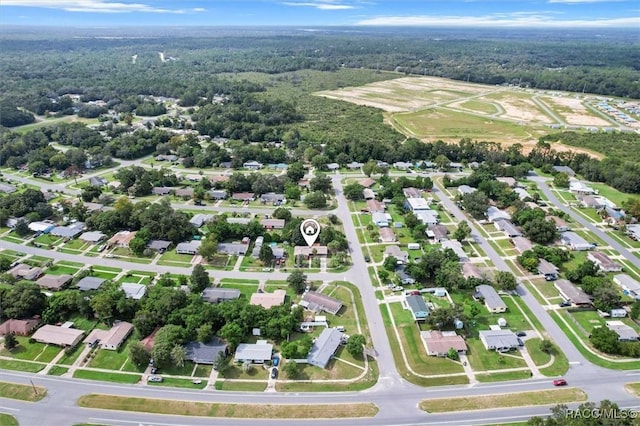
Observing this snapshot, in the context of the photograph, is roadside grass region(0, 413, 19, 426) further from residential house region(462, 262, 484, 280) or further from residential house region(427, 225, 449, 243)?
residential house region(427, 225, 449, 243)

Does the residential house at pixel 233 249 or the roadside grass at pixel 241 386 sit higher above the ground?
the residential house at pixel 233 249

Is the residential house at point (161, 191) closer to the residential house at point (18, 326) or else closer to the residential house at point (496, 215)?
the residential house at point (18, 326)

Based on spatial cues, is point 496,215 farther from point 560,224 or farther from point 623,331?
point 623,331

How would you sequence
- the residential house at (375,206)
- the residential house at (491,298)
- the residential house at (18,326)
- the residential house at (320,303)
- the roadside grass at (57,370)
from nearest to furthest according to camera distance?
1. the roadside grass at (57,370)
2. the residential house at (18,326)
3. the residential house at (320,303)
4. the residential house at (491,298)
5. the residential house at (375,206)

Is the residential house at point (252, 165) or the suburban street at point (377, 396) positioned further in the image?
the residential house at point (252, 165)

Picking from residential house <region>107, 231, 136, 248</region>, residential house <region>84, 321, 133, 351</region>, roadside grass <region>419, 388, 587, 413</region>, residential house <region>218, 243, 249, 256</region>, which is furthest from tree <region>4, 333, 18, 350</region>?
roadside grass <region>419, 388, 587, 413</region>

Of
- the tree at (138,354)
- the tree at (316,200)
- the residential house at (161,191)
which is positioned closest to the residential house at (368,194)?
the tree at (316,200)

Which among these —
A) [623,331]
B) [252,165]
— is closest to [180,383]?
[623,331]

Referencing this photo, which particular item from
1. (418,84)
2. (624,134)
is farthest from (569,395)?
(418,84)
